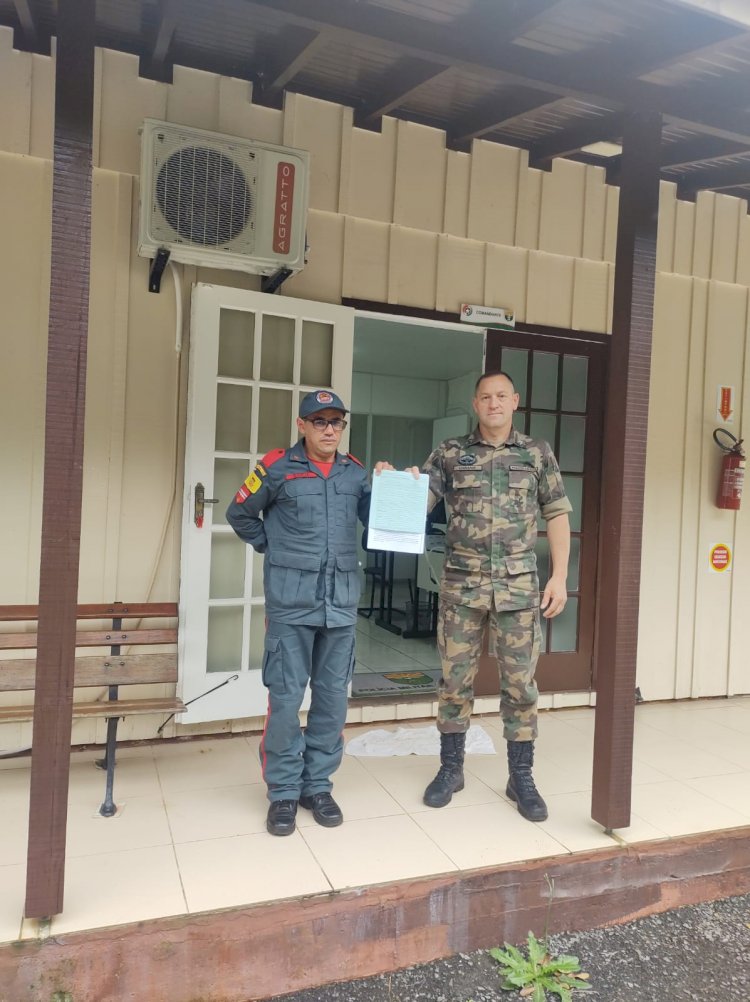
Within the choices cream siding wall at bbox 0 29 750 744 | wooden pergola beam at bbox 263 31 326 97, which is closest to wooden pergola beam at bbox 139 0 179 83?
cream siding wall at bbox 0 29 750 744

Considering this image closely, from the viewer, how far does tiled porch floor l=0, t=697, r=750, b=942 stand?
2.19m

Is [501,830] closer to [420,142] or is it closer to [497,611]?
[497,611]

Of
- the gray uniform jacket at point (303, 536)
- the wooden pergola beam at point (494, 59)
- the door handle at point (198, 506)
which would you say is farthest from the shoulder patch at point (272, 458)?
the wooden pergola beam at point (494, 59)

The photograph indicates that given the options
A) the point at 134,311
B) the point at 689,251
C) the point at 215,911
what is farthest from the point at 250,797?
the point at 689,251

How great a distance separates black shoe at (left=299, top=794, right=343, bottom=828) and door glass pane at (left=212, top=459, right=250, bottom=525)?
4.45 ft

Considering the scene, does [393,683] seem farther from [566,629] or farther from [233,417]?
[233,417]

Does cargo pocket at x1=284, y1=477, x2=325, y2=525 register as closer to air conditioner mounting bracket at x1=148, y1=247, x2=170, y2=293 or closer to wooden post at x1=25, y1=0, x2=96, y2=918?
wooden post at x1=25, y1=0, x2=96, y2=918

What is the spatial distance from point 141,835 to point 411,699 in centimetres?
174

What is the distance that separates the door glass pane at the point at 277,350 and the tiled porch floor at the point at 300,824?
1786 mm

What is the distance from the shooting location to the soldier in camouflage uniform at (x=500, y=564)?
2.80 m

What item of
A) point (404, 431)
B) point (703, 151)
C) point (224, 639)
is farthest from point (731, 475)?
point (404, 431)

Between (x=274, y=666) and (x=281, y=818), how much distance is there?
0.53 metres

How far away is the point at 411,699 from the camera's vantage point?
3939mm

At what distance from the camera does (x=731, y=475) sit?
4434 mm
